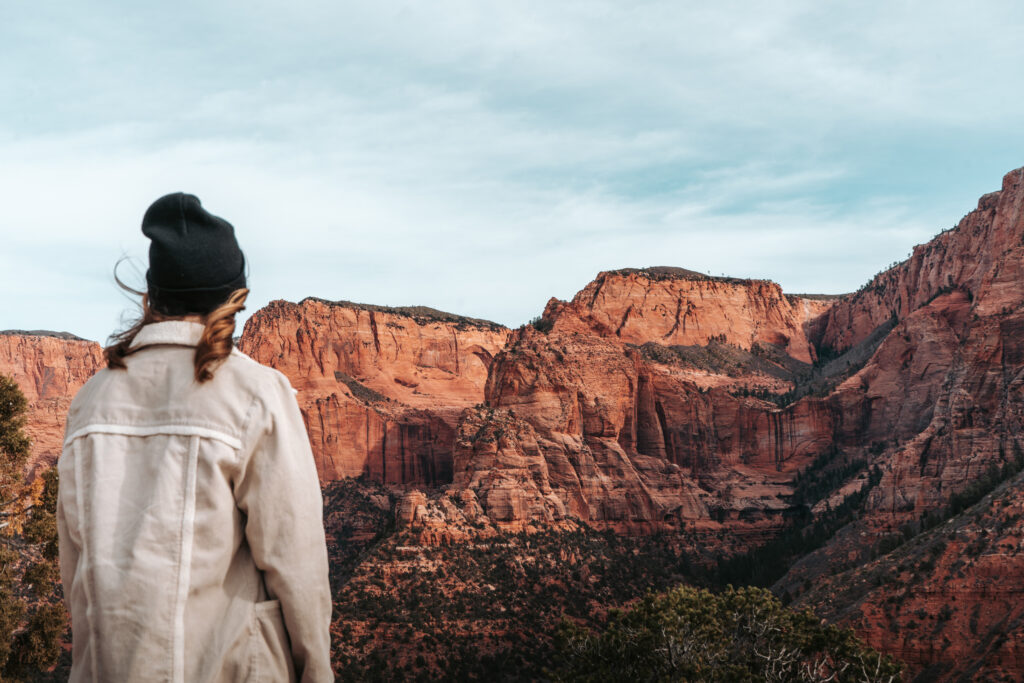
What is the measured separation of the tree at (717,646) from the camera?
108ft

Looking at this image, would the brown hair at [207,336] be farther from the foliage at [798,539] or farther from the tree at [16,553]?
the foliage at [798,539]

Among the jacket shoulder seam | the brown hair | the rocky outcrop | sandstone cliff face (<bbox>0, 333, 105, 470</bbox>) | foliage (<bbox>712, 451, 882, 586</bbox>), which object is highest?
the rocky outcrop

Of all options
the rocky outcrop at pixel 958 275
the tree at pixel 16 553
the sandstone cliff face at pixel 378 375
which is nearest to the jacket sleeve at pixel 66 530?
the tree at pixel 16 553

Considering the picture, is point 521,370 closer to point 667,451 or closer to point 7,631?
point 667,451

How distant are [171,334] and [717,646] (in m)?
32.4

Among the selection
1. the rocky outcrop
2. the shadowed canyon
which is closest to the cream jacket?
the shadowed canyon

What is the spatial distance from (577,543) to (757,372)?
161 feet

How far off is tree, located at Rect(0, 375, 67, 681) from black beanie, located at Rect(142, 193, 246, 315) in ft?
62.8

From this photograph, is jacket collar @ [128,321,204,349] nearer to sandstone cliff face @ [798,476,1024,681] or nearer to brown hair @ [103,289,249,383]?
brown hair @ [103,289,249,383]

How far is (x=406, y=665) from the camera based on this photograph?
158 feet

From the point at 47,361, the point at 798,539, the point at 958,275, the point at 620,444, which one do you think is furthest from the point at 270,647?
the point at 47,361

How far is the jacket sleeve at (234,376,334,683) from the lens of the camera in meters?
3.72

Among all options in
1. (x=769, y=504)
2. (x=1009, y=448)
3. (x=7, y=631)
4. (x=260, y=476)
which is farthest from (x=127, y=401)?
(x=769, y=504)

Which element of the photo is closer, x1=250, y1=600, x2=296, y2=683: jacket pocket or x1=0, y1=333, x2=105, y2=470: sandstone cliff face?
x1=250, y1=600, x2=296, y2=683: jacket pocket
